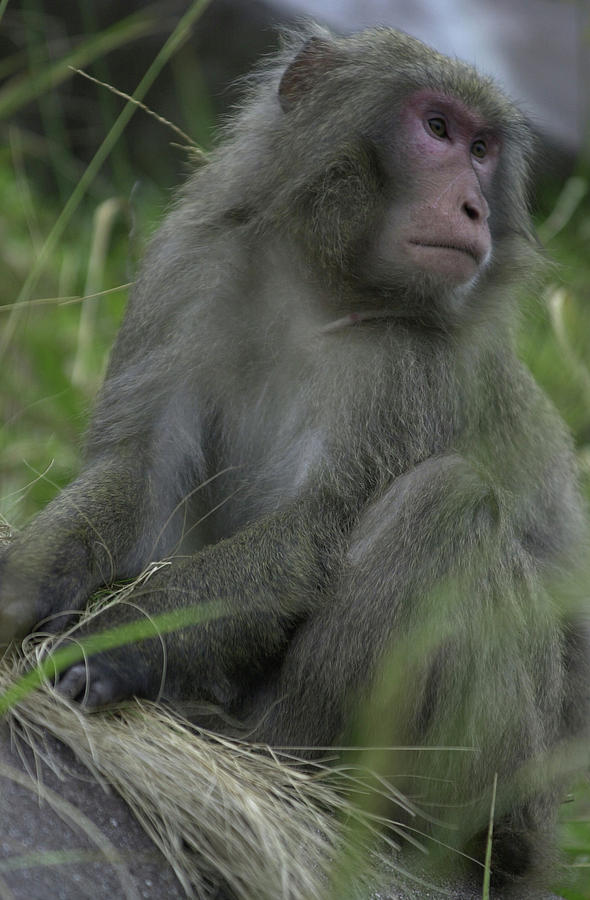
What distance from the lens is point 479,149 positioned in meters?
3.93

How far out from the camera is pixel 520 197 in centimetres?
410

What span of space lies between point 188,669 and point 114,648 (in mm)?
210

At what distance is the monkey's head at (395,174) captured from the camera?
11.8 ft

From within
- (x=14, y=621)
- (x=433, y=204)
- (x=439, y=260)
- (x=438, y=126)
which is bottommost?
(x=14, y=621)

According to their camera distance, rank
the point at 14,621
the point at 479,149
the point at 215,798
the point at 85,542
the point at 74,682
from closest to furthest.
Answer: the point at 215,798
the point at 74,682
the point at 14,621
the point at 85,542
the point at 479,149

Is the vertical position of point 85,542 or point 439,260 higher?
point 439,260

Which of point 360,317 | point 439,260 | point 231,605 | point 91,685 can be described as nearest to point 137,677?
point 91,685

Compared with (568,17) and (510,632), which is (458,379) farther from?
(568,17)

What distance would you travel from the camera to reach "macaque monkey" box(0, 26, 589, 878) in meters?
3.19

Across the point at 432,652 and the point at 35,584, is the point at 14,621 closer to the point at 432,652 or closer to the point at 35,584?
the point at 35,584

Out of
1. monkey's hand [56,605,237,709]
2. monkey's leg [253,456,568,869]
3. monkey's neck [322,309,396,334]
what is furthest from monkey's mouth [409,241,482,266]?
monkey's hand [56,605,237,709]

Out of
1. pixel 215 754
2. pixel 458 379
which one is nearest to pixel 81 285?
pixel 458 379

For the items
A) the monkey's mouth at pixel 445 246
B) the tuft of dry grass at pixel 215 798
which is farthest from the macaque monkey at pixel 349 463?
the tuft of dry grass at pixel 215 798

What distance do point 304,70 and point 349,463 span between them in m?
1.34
